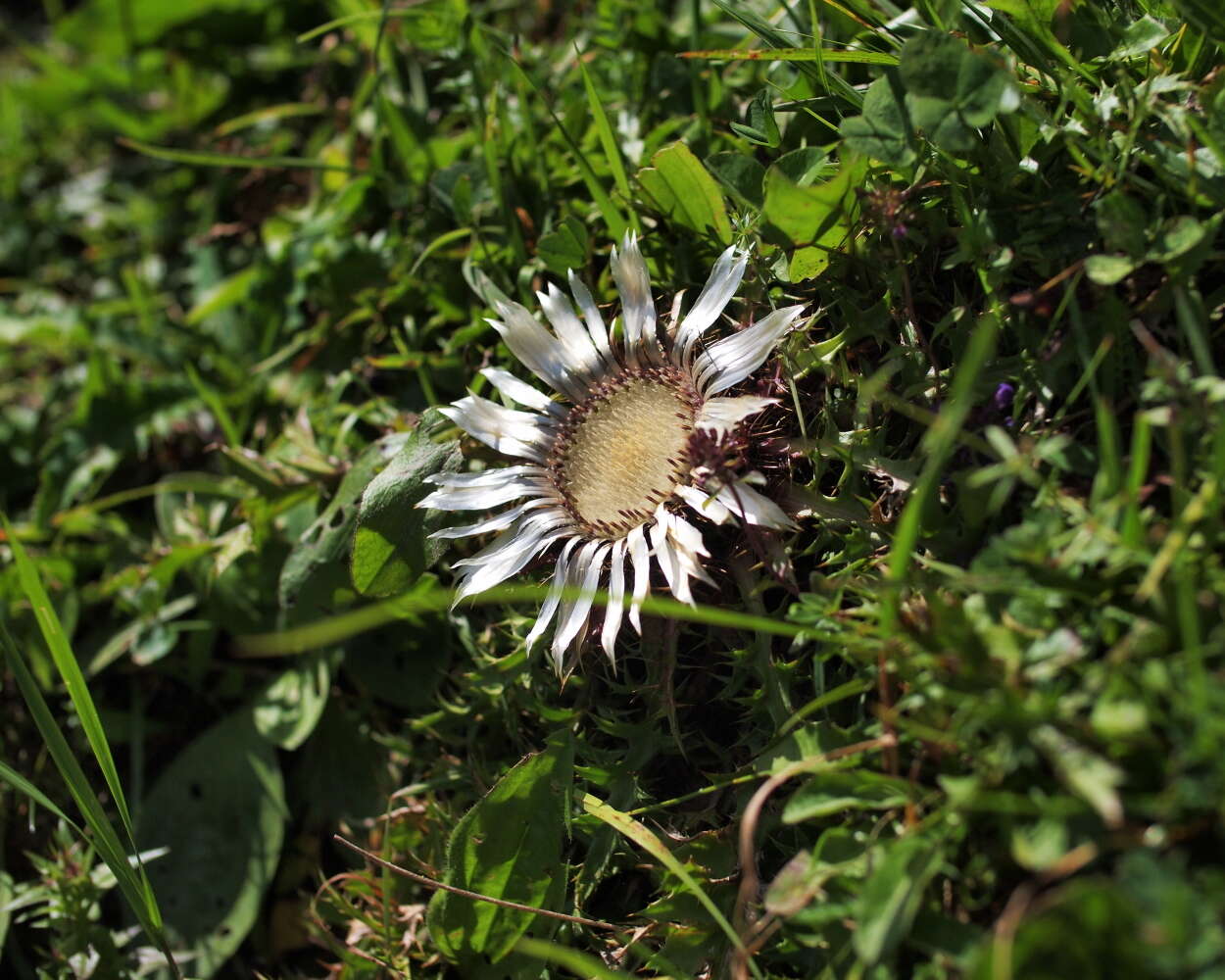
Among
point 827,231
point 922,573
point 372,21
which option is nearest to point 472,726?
point 922,573

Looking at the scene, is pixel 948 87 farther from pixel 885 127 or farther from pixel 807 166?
pixel 807 166

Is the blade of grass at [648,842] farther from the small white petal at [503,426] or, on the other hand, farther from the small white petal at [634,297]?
the small white petal at [634,297]

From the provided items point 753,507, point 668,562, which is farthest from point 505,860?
point 753,507

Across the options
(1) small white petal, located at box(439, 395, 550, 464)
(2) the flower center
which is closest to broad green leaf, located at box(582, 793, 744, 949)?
(2) the flower center

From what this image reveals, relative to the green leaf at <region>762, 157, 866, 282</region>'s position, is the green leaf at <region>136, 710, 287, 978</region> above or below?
below

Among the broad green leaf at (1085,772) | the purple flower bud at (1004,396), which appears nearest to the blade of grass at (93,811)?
the broad green leaf at (1085,772)

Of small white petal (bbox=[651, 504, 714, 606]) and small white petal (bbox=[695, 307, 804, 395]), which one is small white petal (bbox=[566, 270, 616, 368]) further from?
small white petal (bbox=[651, 504, 714, 606])
